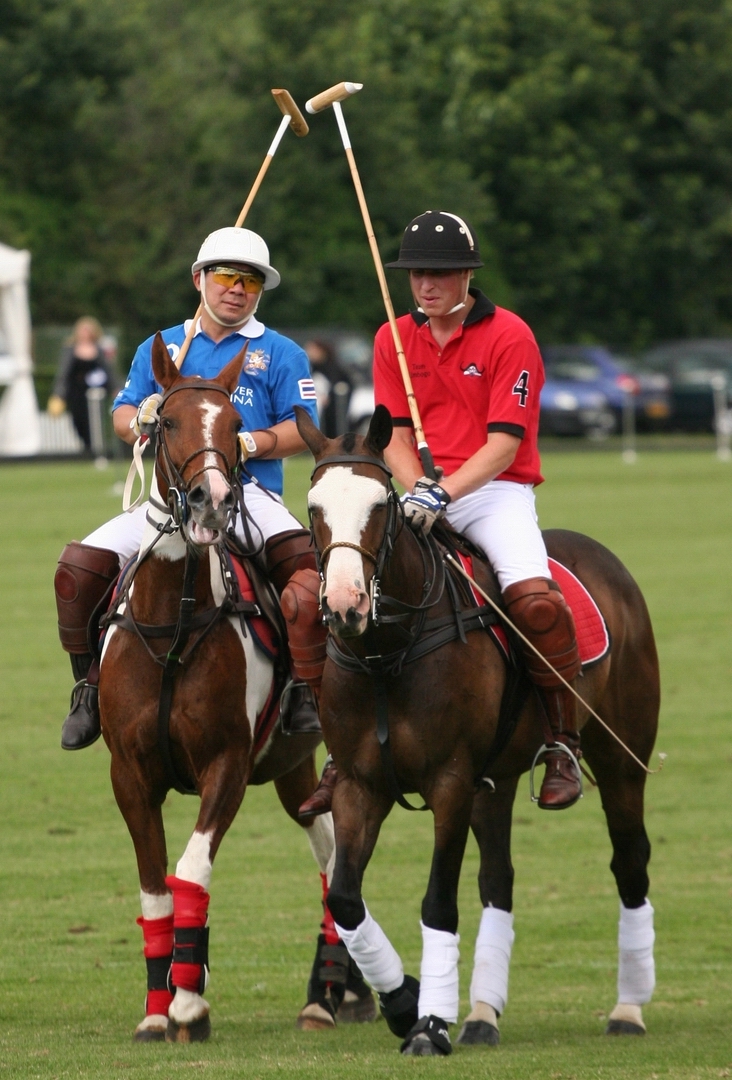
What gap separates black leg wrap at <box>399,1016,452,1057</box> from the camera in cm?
664

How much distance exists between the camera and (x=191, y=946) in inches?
279

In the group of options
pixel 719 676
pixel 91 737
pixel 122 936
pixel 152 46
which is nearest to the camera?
pixel 91 737

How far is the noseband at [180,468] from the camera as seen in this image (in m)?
6.75

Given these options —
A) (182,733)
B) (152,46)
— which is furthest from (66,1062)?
(152,46)

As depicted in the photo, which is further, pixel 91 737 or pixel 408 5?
pixel 408 5

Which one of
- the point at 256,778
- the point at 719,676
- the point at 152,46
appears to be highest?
the point at 152,46

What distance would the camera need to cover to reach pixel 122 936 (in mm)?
9156

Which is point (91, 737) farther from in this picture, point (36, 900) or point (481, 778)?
point (36, 900)

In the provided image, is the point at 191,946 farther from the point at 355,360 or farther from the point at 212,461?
the point at 355,360

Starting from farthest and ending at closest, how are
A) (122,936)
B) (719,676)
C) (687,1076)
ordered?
(719,676), (122,936), (687,1076)

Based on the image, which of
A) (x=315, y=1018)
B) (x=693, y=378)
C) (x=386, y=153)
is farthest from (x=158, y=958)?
(x=386, y=153)

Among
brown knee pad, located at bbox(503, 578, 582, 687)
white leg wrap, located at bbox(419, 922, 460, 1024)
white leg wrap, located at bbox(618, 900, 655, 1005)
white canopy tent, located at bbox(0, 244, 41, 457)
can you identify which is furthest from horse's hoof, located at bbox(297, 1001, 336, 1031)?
white canopy tent, located at bbox(0, 244, 41, 457)

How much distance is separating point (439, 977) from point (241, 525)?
81.3 inches

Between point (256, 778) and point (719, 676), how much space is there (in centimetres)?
819
